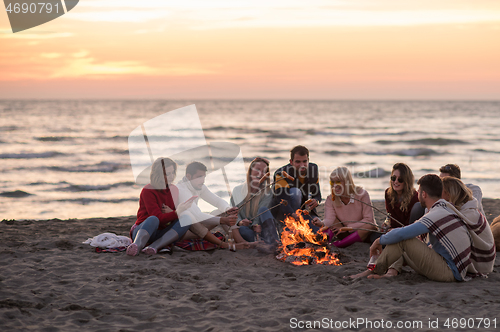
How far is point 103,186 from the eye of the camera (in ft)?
48.6

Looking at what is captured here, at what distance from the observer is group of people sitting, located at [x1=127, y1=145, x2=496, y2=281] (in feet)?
16.3

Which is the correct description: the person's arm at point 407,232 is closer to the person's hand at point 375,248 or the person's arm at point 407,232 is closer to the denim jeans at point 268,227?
the person's hand at point 375,248

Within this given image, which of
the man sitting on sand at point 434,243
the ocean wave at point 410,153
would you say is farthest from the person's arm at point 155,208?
the ocean wave at point 410,153

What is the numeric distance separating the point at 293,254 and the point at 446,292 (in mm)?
2049

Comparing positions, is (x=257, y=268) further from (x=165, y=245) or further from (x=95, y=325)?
(x=95, y=325)

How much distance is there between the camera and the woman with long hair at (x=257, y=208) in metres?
6.65

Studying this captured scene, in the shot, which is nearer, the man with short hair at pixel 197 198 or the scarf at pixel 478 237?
the scarf at pixel 478 237

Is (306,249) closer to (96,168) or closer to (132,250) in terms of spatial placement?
(132,250)

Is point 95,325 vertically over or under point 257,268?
over

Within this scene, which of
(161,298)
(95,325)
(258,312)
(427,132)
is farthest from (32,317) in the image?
(427,132)

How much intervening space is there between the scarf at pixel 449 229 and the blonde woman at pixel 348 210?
5.63 ft

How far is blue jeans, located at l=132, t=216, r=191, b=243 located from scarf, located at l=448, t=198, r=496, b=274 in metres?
3.66

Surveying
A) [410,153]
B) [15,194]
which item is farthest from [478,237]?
[410,153]

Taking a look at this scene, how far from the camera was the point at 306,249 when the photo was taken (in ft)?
19.7
